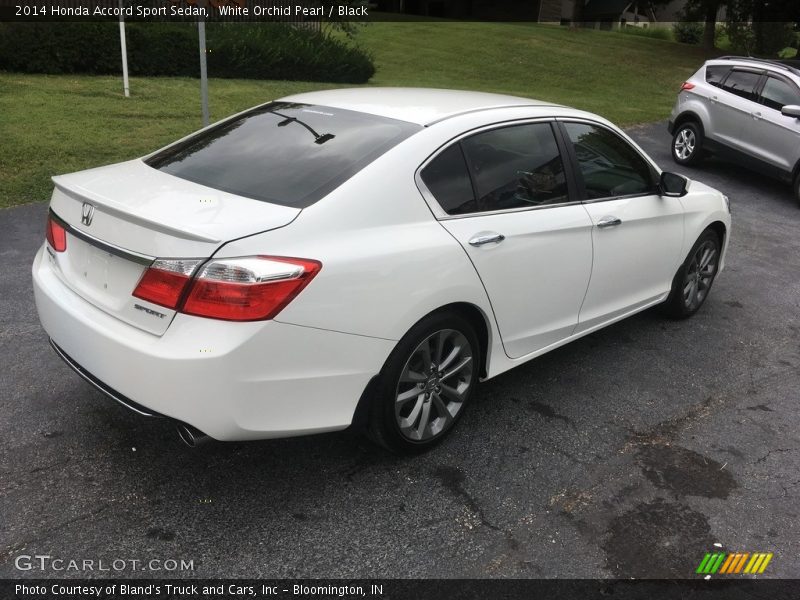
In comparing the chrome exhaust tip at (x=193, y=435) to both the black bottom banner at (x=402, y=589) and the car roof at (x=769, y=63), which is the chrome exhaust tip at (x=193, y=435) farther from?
the car roof at (x=769, y=63)

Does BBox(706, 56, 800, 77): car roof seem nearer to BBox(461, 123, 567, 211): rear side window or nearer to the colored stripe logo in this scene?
BBox(461, 123, 567, 211): rear side window

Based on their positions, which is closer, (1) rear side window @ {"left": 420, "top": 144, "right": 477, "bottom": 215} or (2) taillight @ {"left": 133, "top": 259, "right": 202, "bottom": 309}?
(2) taillight @ {"left": 133, "top": 259, "right": 202, "bottom": 309}

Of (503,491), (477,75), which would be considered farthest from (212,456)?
(477,75)

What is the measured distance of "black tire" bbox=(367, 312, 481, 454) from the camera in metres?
3.04

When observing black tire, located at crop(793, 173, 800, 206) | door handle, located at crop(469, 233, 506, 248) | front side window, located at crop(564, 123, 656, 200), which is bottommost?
black tire, located at crop(793, 173, 800, 206)

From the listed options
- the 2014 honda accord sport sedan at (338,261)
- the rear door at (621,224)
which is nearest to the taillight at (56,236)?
the 2014 honda accord sport sedan at (338,261)

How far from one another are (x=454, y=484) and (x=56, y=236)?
2134 mm

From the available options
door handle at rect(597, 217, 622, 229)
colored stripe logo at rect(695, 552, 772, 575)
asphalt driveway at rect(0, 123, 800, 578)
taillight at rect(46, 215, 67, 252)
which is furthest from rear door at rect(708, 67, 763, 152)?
taillight at rect(46, 215, 67, 252)

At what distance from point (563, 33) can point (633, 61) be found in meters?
5.08

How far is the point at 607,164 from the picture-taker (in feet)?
13.9

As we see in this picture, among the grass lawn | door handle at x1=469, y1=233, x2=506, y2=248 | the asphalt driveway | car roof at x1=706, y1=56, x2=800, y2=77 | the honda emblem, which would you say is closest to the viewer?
the asphalt driveway

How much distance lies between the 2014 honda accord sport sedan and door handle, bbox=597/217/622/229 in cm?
1

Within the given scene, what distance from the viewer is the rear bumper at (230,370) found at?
2.55 meters

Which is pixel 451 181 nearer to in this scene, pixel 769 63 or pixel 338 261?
pixel 338 261
